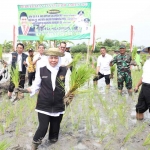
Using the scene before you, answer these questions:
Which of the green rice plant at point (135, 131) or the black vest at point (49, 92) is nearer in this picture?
the black vest at point (49, 92)

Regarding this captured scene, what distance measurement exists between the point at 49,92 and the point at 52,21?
6.56 meters

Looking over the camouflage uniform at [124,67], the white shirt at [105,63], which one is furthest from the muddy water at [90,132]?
the white shirt at [105,63]

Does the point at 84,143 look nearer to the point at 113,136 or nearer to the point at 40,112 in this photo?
the point at 113,136

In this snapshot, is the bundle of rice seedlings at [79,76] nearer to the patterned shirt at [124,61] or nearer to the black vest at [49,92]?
the black vest at [49,92]

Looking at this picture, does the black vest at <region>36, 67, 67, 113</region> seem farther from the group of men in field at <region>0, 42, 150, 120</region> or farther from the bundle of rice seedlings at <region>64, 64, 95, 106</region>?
the group of men in field at <region>0, 42, 150, 120</region>

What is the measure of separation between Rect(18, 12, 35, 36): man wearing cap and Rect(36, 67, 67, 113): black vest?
20.4ft

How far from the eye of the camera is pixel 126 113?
16.2ft

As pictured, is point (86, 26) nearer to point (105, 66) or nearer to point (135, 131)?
point (105, 66)

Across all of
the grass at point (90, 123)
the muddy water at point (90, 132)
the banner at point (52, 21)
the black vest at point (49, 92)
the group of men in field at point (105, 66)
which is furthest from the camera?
the banner at point (52, 21)

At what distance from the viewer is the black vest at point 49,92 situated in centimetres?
304

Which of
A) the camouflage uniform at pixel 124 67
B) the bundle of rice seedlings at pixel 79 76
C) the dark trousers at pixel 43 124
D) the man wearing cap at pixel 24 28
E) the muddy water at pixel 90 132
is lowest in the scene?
the muddy water at pixel 90 132

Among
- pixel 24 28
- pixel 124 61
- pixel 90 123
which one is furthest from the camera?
pixel 24 28

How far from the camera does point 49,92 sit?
3.04 m

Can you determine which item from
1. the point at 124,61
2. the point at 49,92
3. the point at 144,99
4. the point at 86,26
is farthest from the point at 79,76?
the point at 86,26
